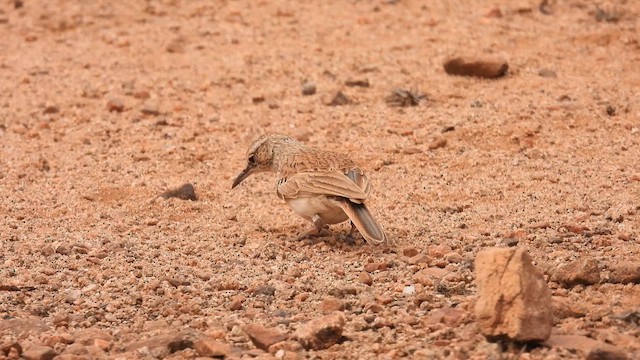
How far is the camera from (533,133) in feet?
30.9

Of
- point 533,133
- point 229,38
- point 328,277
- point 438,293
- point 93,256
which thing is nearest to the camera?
point 438,293

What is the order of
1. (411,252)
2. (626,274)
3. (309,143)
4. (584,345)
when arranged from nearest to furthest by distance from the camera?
(584,345)
(626,274)
(411,252)
(309,143)

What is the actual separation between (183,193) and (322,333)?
3.24 m

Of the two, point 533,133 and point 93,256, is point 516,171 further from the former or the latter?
point 93,256

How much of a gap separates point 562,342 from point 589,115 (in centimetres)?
468

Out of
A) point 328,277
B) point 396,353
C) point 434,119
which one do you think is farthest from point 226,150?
point 396,353

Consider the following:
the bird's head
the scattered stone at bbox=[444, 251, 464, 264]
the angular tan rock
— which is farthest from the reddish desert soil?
the bird's head

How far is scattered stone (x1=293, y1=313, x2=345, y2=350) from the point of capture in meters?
5.64

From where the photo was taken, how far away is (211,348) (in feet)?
18.6

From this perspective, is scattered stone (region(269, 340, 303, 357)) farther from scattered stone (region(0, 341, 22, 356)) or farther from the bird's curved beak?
the bird's curved beak

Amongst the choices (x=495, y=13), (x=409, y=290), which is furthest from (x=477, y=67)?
(x=409, y=290)

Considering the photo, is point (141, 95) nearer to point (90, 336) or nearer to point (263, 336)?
point (90, 336)

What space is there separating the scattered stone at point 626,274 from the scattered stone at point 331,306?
142 cm

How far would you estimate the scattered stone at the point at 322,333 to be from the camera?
5641 mm
